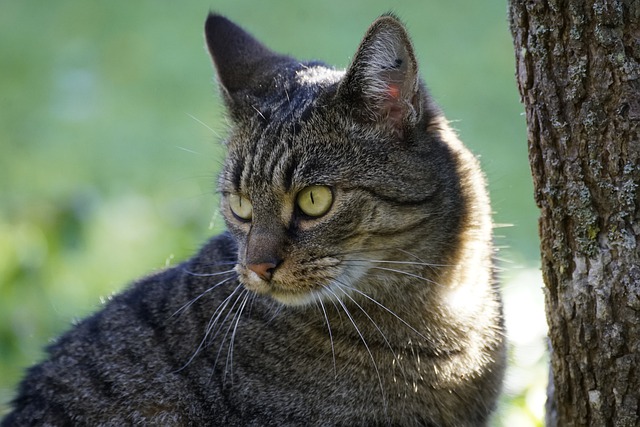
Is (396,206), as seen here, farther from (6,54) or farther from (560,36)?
(6,54)

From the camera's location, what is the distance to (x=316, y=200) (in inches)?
120

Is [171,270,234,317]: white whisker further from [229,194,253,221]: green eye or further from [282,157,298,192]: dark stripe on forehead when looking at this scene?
[282,157,298,192]: dark stripe on forehead

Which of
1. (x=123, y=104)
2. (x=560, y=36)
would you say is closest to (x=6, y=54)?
(x=123, y=104)

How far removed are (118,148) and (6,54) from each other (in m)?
2.18

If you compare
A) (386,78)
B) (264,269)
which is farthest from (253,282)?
(386,78)

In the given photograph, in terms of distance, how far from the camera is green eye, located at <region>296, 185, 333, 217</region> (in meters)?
3.04

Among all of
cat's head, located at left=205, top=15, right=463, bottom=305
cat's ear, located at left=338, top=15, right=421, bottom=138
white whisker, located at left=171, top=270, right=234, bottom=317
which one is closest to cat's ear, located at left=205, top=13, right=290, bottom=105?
cat's head, located at left=205, top=15, right=463, bottom=305

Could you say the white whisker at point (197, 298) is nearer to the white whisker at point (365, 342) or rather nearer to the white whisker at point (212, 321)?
the white whisker at point (212, 321)

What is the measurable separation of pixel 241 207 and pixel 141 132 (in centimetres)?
462

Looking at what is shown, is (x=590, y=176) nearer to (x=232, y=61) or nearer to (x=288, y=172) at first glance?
(x=288, y=172)

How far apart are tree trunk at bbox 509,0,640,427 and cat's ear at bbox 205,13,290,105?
1223mm

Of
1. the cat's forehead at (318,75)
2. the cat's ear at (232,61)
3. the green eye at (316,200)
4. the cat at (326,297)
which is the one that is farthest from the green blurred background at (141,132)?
the green eye at (316,200)

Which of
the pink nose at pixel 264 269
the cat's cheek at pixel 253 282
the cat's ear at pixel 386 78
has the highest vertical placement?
the cat's ear at pixel 386 78

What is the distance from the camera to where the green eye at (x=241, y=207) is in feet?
10.7
